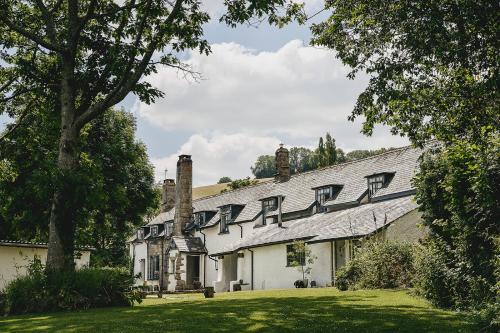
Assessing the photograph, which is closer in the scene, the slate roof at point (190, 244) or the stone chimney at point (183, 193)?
the slate roof at point (190, 244)

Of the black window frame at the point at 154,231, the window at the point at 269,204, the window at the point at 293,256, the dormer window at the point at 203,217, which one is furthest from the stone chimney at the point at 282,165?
the black window frame at the point at 154,231

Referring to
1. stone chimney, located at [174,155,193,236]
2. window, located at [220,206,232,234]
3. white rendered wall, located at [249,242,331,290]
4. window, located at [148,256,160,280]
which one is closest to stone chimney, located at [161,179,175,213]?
window, located at [148,256,160,280]

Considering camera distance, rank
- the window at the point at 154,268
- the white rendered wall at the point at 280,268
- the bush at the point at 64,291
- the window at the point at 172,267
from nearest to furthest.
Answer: the bush at the point at 64,291, the white rendered wall at the point at 280,268, the window at the point at 172,267, the window at the point at 154,268

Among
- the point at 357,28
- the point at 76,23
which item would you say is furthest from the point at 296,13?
the point at 76,23

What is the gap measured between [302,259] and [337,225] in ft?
11.3

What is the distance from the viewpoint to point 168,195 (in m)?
64.8

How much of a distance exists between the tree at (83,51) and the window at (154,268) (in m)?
33.5

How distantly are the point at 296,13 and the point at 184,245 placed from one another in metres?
32.7

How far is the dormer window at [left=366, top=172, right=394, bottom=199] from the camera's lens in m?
36.4

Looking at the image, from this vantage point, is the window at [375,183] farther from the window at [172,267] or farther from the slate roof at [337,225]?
the window at [172,267]

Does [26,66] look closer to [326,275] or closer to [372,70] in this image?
[372,70]

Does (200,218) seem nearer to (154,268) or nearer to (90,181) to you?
(154,268)

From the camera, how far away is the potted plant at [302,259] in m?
33.4

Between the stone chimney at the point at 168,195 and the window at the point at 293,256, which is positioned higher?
the stone chimney at the point at 168,195
